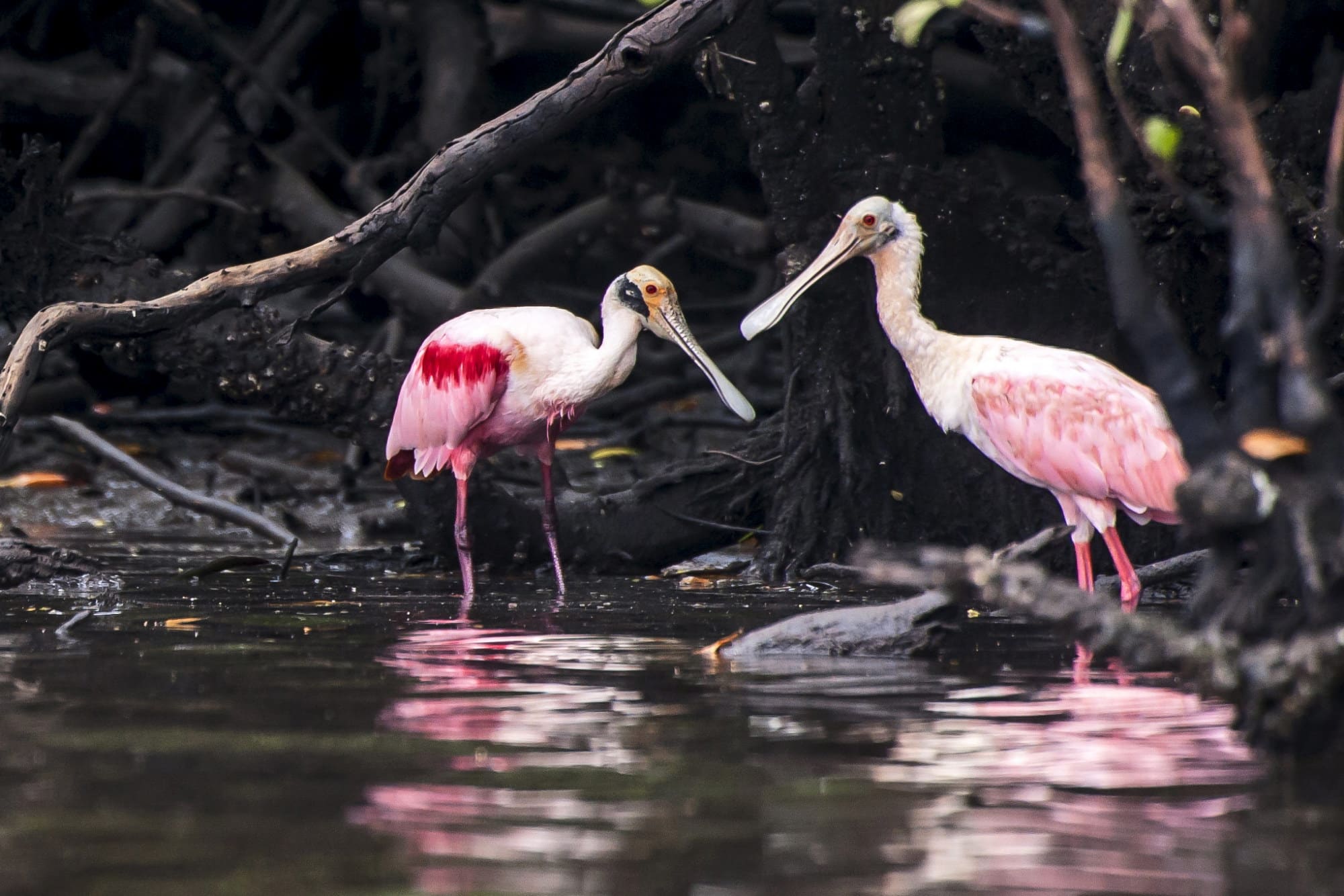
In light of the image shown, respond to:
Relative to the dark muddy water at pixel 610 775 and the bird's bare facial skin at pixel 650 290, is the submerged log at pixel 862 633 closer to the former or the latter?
the dark muddy water at pixel 610 775

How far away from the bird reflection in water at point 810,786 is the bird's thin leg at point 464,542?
2.32 m

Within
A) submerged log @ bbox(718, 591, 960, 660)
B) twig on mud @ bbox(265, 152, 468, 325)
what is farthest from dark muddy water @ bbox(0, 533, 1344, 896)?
twig on mud @ bbox(265, 152, 468, 325)

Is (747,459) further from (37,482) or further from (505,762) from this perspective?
(505,762)

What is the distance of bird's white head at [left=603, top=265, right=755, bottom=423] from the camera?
7.58m

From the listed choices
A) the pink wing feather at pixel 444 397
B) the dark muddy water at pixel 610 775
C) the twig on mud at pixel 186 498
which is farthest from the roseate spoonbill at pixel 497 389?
the dark muddy water at pixel 610 775

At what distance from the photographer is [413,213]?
19.4ft

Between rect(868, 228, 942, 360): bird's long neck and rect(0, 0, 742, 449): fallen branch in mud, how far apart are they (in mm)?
1001

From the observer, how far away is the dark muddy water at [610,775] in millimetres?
2420

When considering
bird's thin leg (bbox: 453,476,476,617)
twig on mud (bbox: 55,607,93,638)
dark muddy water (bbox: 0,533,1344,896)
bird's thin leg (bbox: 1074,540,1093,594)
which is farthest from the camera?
bird's thin leg (bbox: 453,476,476,617)

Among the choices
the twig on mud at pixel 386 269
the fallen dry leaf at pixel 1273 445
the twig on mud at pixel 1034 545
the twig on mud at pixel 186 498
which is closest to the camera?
the fallen dry leaf at pixel 1273 445

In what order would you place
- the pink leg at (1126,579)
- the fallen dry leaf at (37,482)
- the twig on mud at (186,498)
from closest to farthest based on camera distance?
the pink leg at (1126,579) < the twig on mud at (186,498) < the fallen dry leaf at (37,482)

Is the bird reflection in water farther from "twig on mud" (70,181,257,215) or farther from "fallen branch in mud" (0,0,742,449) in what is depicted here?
"twig on mud" (70,181,257,215)

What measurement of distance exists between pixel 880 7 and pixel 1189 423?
3.75 meters

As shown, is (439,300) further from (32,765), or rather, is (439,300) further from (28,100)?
(32,765)
